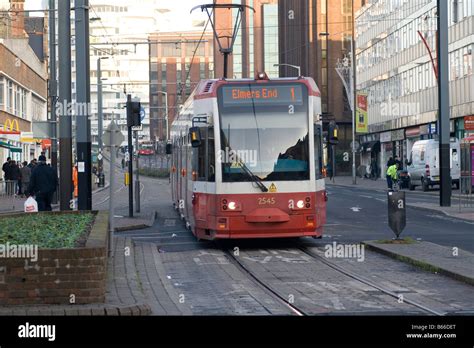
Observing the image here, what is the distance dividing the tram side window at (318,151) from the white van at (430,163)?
30.0 meters

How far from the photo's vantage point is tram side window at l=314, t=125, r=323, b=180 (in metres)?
18.5

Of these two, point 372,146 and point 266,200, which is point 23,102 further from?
point 266,200

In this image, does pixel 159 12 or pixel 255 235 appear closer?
pixel 255 235

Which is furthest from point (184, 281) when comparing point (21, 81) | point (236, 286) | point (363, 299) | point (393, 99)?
point (393, 99)

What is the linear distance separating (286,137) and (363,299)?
6868mm

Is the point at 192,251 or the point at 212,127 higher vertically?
the point at 212,127

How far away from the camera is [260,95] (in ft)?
60.5

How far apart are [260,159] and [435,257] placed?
402 centimetres

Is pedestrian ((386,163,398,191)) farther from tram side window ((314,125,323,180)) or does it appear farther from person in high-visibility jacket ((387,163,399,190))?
tram side window ((314,125,323,180))

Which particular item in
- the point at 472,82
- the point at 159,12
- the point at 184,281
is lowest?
the point at 184,281

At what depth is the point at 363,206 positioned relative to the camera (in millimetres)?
35094

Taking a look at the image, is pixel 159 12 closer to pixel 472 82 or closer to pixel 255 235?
pixel 472 82

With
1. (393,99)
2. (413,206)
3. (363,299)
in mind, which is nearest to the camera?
(363,299)

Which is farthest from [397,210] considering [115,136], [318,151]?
[115,136]
